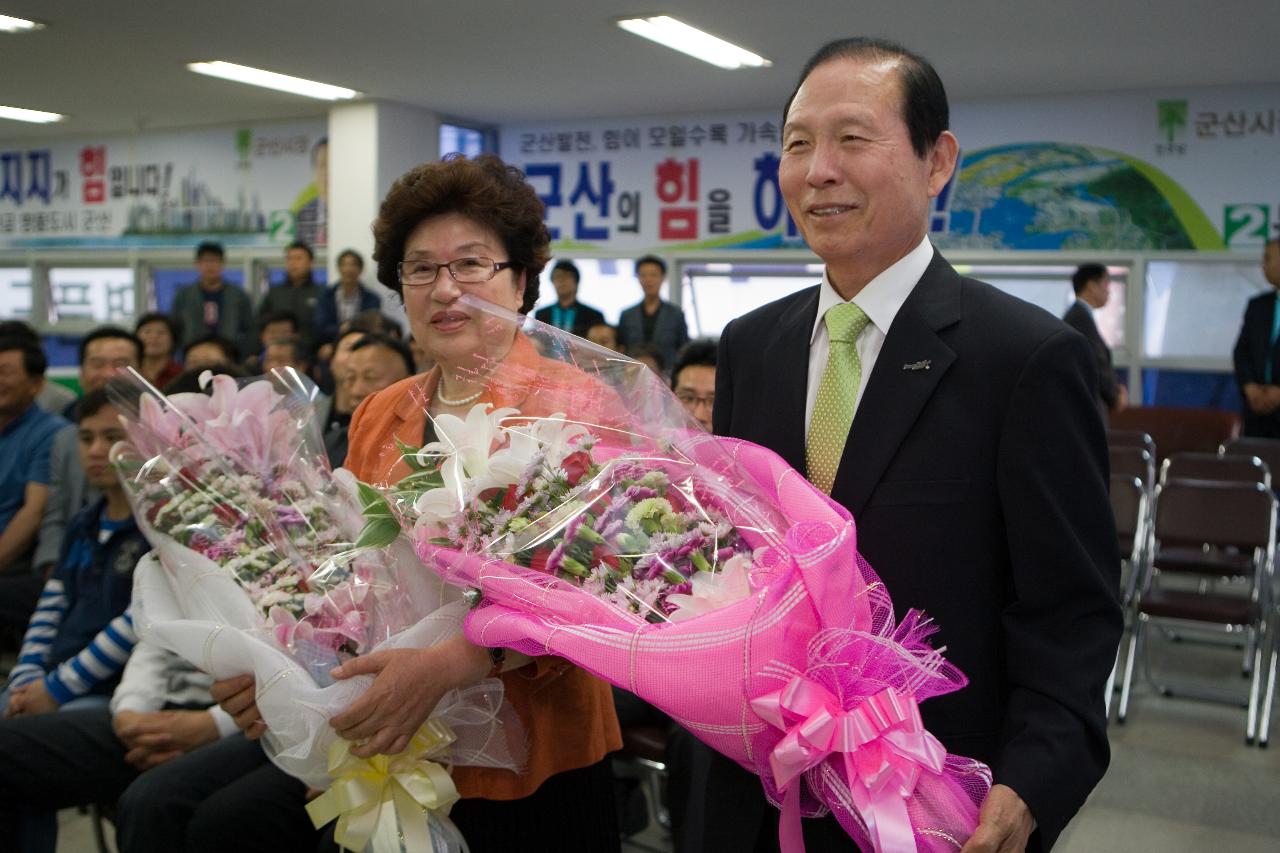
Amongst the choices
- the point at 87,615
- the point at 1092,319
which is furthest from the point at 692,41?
the point at 87,615

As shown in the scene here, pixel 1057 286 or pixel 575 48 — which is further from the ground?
pixel 575 48

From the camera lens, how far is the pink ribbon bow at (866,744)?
1094 mm

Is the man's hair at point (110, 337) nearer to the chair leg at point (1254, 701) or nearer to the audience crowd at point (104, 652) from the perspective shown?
the audience crowd at point (104, 652)

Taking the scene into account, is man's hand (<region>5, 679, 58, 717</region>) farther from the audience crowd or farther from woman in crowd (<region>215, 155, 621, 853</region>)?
woman in crowd (<region>215, 155, 621, 853</region>)

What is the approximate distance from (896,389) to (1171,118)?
8261 millimetres

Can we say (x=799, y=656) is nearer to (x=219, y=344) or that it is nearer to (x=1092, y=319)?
(x=219, y=344)

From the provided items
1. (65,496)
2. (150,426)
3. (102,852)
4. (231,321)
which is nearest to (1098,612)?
(150,426)

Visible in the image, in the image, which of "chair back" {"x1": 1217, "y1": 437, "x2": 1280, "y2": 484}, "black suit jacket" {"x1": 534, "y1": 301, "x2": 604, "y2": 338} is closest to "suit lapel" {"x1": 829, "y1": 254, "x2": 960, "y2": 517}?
"chair back" {"x1": 1217, "y1": 437, "x2": 1280, "y2": 484}

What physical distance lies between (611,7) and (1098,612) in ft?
19.4

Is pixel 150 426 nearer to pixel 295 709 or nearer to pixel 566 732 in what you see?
pixel 295 709

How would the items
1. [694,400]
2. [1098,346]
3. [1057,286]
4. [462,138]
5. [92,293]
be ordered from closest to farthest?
[694,400], [1098,346], [1057,286], [462,138], [92,293]

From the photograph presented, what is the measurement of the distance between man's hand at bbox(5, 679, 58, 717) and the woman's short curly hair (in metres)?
1.50

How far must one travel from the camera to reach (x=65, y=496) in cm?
385

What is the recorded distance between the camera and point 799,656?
114 cm
